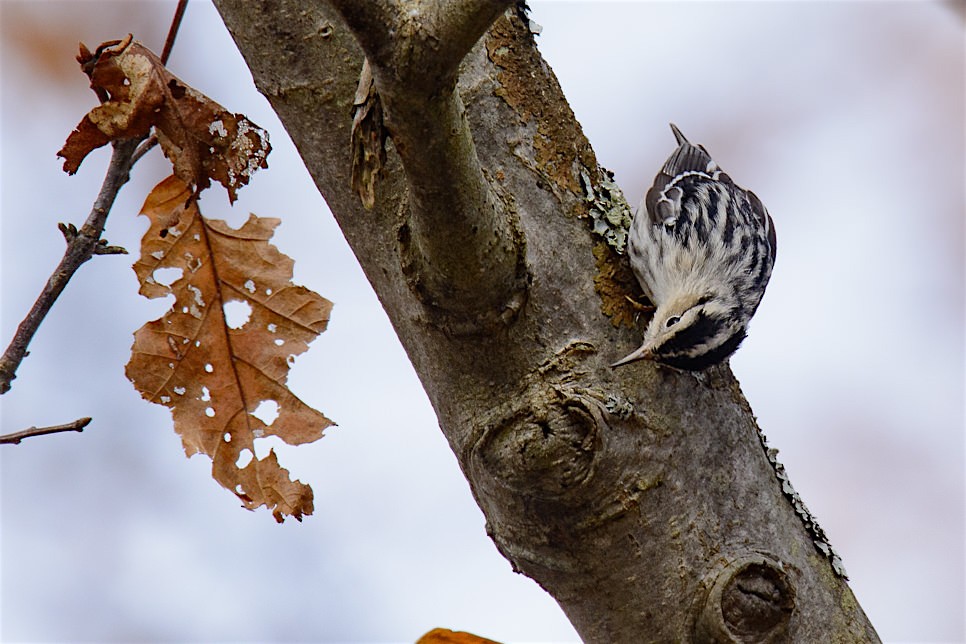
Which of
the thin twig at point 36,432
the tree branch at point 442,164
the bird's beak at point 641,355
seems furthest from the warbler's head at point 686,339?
Result: the thin twig at point 36,432

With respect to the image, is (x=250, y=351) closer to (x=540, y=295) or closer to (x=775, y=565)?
(x=540, y=295)

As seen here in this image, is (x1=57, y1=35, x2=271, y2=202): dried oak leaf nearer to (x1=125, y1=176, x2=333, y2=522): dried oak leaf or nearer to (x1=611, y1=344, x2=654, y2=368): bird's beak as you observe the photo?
(x1=125, y1=176, x2=333, y2=522): dried oak leaf

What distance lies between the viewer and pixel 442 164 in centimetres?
150

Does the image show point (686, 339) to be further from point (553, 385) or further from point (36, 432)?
point (36, 432)

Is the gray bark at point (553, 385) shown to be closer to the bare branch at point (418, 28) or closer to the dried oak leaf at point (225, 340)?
the bare branch at point (418, 28)

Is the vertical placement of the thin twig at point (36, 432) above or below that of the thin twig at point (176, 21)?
below

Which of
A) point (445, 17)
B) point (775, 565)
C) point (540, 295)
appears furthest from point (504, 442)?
point (445, 17)

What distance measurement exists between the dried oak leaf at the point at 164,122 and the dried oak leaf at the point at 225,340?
18 cm

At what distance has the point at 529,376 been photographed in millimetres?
1750

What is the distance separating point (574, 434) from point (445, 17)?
2.40 feet

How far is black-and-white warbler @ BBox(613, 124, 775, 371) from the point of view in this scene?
266 cm

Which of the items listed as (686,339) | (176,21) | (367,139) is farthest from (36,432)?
(686,339)

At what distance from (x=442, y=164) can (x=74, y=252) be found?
654 millimetres

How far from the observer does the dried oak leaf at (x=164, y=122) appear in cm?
206
